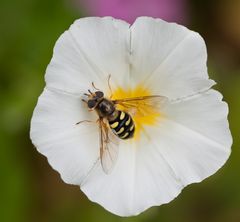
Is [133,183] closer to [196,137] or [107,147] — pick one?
[107,147]

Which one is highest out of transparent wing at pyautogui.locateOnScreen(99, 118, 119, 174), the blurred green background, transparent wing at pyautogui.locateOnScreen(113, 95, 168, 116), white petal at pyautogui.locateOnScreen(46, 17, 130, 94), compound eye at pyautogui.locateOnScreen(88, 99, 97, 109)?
white petal at pyautogui.locateOnScreen(46, 17, 130, 94)

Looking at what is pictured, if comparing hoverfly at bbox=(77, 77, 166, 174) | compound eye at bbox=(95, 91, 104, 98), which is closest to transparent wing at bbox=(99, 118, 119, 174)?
hoverfly at bbox=(77, 77, 166, 174)

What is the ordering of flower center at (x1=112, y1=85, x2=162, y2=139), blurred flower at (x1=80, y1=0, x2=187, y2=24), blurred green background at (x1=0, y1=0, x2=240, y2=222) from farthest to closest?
blurred flower at (x1=80, y1=0, x2=187, y2=24) → blurred green background at (x1=0, y1=0, x2=240, y2=222) → flower center at (x1=112, y1=85, x2=162, y2=139)

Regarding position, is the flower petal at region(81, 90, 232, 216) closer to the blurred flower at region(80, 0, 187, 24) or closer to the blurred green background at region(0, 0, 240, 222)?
the blurred green background at region(0, 0, 240, 222)

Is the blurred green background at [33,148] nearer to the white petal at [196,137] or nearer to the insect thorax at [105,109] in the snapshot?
the white petal at [196,137]

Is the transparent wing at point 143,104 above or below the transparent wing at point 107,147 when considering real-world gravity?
above

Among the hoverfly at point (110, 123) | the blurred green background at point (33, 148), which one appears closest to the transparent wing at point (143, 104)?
the hoverfly at point (110, 123)
